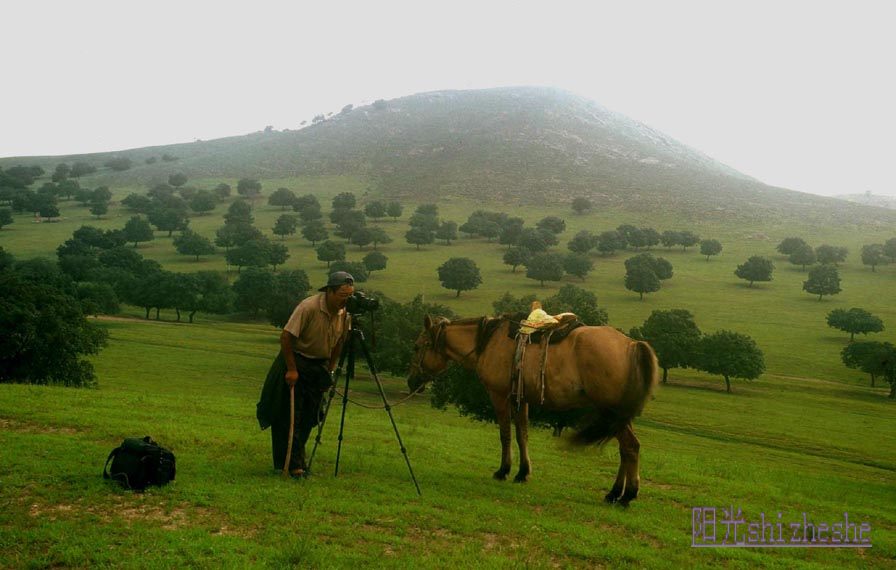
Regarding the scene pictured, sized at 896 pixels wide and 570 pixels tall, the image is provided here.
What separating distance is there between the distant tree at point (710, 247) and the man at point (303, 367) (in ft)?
416

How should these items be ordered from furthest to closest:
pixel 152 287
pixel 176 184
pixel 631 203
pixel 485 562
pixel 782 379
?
pixel 176 184
pixel 631 203
pixel 152 287
pixel 782 379
pixel 485 562

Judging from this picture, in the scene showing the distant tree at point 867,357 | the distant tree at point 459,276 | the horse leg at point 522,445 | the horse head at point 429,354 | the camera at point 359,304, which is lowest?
the distant tree at point 867,357

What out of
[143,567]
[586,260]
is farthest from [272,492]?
[586,260]

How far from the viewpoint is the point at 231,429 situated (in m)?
14.4

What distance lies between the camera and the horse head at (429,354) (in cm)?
1238

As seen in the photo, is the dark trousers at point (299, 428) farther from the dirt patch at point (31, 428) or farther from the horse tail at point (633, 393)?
the dirt patch at point (31, 428)

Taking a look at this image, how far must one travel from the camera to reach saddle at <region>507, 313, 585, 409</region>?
10773mm

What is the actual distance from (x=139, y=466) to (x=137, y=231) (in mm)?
134246

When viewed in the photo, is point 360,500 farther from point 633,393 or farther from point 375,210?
point 375,210

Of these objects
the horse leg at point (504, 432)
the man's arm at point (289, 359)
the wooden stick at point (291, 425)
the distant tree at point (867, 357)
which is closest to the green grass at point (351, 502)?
the wooden stick at point (291, 425)

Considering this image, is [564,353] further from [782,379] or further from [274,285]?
[274,285]

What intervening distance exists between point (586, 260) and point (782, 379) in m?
49.0

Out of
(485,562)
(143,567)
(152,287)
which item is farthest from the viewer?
(152,287)

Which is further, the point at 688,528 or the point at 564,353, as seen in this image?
the point at 564,353
